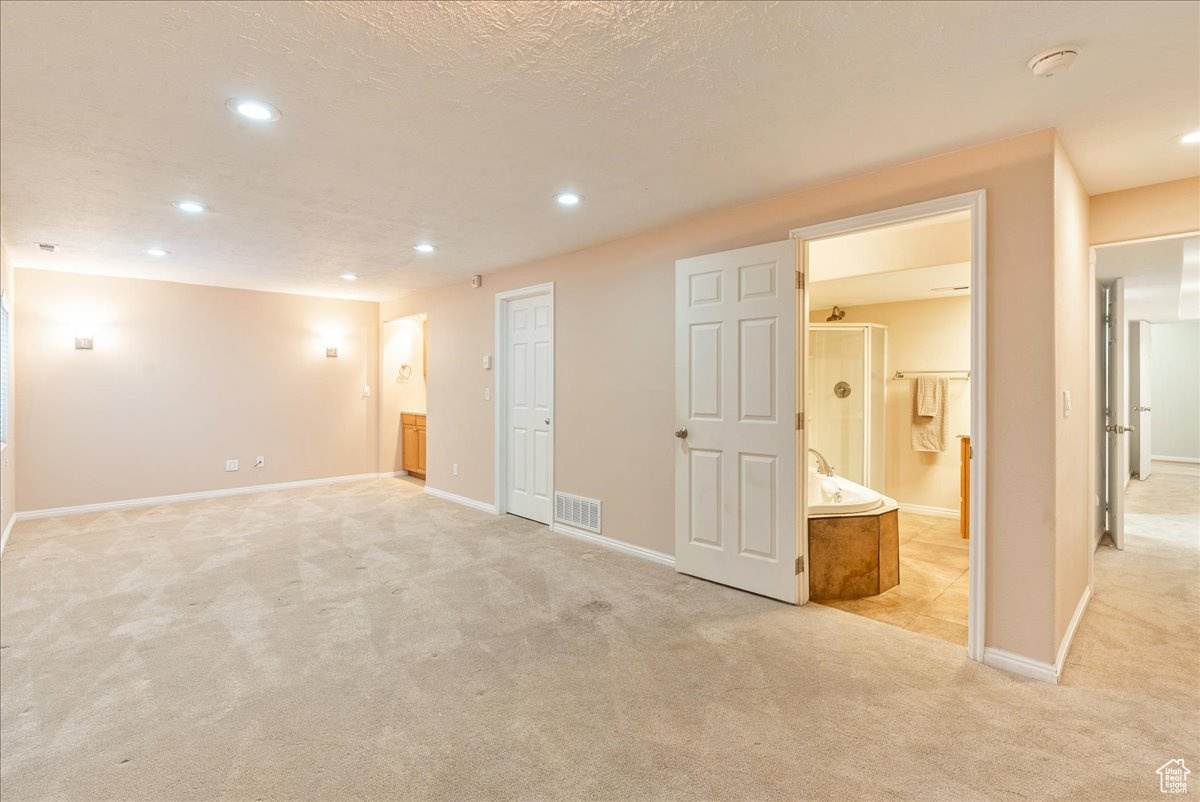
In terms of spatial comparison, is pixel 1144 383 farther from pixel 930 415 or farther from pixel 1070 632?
pixel 1070 632

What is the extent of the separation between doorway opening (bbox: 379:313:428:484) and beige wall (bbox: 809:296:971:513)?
5681 mm

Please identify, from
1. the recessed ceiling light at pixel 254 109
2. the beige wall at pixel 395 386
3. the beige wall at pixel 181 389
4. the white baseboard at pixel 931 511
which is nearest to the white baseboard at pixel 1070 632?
the white baseboard at pixel 931 511

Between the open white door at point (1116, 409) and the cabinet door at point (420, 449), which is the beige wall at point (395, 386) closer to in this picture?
the cabinet door at point (420, 449)

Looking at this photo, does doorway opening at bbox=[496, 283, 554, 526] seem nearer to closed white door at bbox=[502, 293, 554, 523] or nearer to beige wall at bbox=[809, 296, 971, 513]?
closed white door at bbox=[502, 293, 554, 523]

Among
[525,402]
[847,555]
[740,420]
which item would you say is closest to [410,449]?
[525,402]

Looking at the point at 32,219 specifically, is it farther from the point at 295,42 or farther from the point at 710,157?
the point at 710,157

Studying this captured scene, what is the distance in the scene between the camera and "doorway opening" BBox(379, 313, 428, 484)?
7.41 m

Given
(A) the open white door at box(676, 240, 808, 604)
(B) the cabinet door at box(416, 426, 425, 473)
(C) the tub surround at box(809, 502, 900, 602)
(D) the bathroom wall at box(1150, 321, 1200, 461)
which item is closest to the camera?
(A) the open white door at box(676, 240, 808, 604)

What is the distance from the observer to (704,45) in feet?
5.79

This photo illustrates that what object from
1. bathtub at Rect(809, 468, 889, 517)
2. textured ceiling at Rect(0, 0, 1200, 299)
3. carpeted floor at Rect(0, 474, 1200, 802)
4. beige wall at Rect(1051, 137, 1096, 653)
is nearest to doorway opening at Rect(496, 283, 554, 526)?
carpeted floor at Rect(0, 474, 1200, 802)

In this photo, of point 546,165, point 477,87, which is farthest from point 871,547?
point 477,87

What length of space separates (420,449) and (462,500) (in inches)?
69.4

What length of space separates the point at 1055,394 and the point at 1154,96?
1184mm

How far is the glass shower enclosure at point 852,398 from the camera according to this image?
17.9 feet
